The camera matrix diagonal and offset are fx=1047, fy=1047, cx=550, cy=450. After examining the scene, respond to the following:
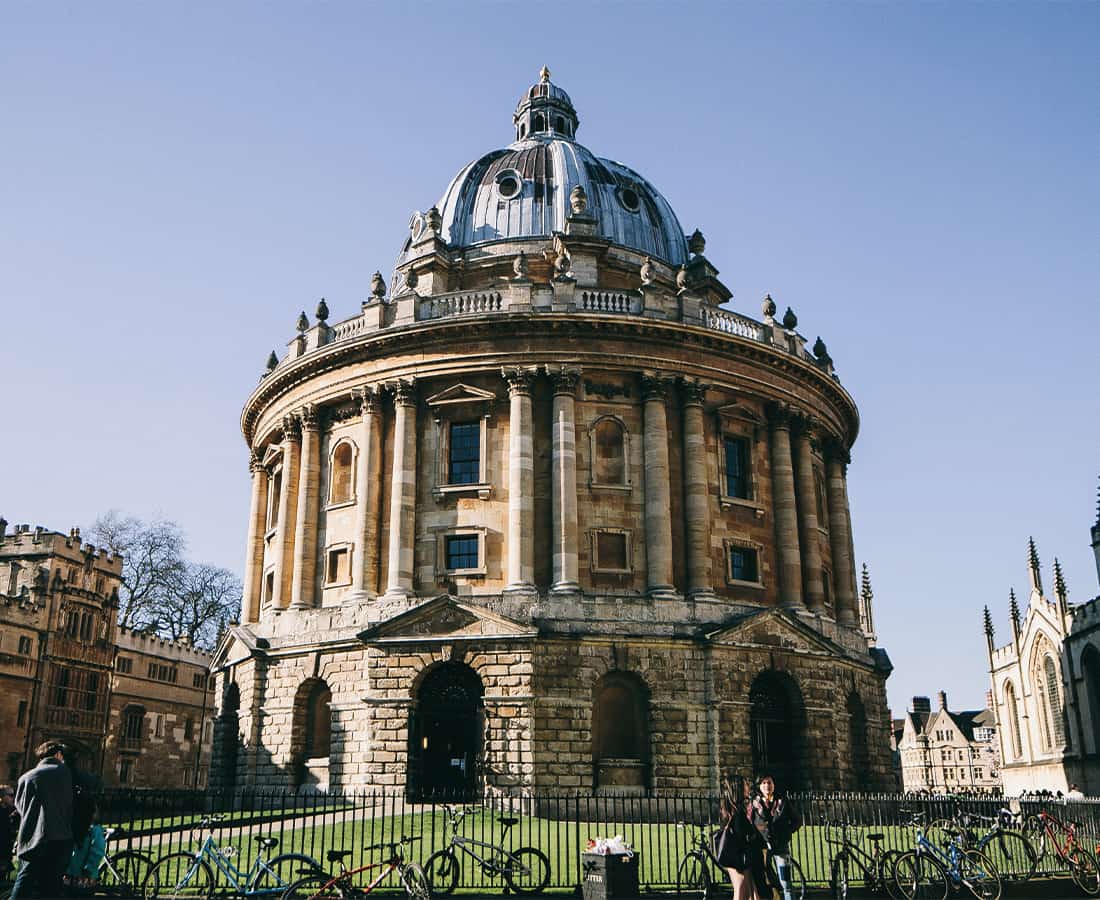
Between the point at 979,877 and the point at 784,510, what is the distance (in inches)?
784

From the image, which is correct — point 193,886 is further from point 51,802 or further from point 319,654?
point 319,654

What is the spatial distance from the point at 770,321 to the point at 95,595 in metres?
36.3

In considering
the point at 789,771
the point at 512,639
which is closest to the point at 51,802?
the point at 512,639

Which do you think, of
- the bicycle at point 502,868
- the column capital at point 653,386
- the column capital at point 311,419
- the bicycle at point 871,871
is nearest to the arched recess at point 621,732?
the column capital at point 653,386

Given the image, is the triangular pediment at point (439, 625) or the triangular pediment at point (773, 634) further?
the triangular pediment at point (773, 634)

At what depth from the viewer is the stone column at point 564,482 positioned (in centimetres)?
3184

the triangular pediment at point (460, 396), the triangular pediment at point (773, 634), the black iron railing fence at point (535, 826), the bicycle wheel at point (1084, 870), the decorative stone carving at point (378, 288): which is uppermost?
the decorative stone carving at point (378, 288)

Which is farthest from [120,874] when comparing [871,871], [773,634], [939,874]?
[773,634]

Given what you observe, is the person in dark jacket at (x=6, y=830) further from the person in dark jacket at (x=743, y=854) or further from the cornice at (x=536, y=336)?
the cornice at (x=536, y=336)

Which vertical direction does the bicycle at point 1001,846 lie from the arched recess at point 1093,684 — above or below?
below

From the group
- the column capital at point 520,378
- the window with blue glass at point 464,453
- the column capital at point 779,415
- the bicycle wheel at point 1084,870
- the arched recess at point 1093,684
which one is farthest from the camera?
the arched recess at point 1093,684

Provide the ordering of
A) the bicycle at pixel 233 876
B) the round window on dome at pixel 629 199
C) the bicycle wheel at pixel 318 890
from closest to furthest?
1. the bicycle wheel at pixel 318 890
2. the bicycle at pixel 233 876
3. the round window on dome at pixel 629 199

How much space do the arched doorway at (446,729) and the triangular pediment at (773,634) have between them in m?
7.40

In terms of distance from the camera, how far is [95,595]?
173 ft
